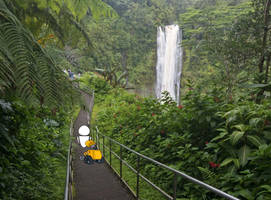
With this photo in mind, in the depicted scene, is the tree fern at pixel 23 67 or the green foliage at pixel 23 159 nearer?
the tree fern at pixel 23 67

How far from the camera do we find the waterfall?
90.8 ft

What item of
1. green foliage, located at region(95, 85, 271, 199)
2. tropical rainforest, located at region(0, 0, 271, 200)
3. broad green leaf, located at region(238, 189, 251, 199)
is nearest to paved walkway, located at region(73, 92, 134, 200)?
tropical rainforest, located at region(0, 0, 271, 200)

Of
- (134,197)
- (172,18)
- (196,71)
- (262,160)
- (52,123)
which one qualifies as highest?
(172,18)

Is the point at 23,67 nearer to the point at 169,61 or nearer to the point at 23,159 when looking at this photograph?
the point at 23,159

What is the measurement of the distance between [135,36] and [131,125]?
33238 millimetres

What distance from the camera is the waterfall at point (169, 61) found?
2767 centimetres

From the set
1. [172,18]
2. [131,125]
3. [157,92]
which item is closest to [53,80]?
[131,125]

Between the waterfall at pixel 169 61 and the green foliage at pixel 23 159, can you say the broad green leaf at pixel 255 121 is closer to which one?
the green foliage at pixel 23 159

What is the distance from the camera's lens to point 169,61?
27922 millimetres

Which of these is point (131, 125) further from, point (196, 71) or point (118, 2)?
point (118, 2)

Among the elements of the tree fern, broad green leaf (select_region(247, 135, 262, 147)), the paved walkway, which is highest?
the tree fern

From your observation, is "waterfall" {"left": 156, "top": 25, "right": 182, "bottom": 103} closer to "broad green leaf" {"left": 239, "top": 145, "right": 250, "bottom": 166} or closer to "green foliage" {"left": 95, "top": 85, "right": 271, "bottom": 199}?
"green foliage" {"left": 95, "top": 85, "right": 271, "bottom": 199}

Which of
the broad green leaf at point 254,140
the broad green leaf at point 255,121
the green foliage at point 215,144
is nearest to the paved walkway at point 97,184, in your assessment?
the green foliage at point 215,144

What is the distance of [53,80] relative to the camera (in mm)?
1374
